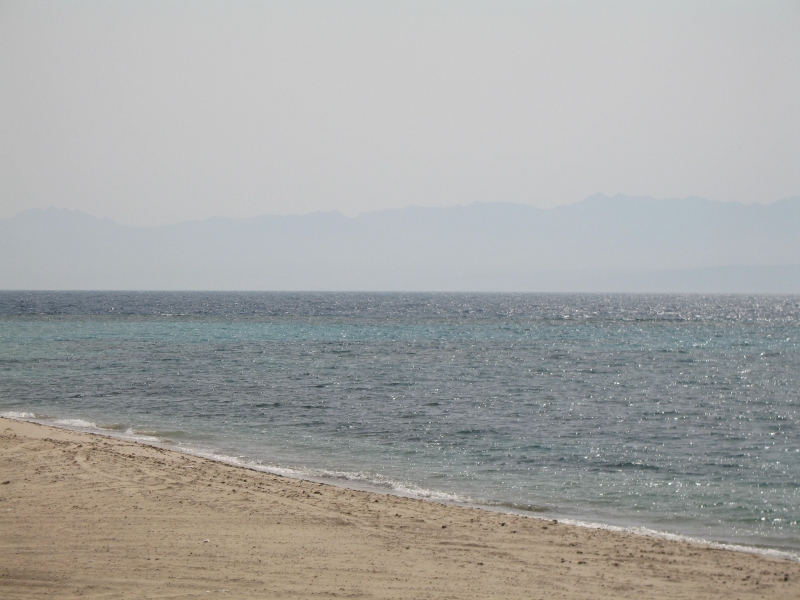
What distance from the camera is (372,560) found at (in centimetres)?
956

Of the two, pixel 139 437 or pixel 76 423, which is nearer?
pixel 139 437

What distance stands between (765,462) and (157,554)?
14.9 meters

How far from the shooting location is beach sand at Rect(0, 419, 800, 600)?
8539mm

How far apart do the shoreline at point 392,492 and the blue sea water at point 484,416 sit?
0.20 metres

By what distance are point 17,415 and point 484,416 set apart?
16.0m

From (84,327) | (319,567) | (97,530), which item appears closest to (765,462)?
(319,567)

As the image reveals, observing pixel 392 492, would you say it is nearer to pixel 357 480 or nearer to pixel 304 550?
pixel 357 480

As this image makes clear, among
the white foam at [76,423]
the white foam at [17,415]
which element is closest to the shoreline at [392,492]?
the white foam at [76,423]

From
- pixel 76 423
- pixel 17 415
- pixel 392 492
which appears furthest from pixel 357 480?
pixel 17 415

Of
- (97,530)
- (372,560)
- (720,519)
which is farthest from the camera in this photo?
(720,519)

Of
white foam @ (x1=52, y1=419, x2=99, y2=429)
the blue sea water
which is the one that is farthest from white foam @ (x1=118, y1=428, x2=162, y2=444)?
white foam @ (x1=52, y1=419, x2=99, y2=429)

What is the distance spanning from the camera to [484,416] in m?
23.3

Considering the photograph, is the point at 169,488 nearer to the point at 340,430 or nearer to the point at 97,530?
the point at 97,530

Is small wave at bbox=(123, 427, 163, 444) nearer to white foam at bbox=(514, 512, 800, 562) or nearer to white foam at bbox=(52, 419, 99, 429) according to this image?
white foam at bbox=(52, 419, 99, 429)
